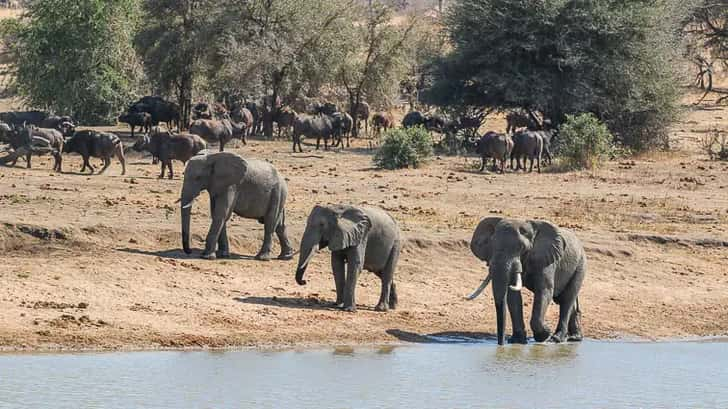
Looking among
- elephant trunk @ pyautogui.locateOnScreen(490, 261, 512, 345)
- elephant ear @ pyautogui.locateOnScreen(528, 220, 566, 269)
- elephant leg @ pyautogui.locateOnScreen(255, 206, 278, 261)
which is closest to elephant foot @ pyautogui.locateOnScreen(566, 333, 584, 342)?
elephant ear @ pyautogui.locateOnScreen(528, 220, 566, 269)

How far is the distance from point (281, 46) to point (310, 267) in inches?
932

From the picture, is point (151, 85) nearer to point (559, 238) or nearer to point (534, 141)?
point (534, 141)

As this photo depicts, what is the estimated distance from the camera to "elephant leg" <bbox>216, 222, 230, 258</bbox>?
706 inches

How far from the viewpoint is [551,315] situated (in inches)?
675

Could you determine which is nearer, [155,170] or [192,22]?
[155,170]

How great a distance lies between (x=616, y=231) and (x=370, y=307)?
6.93 meters

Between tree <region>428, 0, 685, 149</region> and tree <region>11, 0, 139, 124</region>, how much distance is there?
9.94 metres

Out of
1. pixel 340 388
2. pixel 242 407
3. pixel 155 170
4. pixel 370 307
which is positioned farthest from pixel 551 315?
pixel 155 170

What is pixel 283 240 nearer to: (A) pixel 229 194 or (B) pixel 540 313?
(A) pixel 229 194

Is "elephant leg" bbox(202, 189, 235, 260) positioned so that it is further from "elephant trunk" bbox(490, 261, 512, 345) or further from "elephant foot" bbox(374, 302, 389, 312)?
"elephant trunk" bbox(490, 261, 512, 345)

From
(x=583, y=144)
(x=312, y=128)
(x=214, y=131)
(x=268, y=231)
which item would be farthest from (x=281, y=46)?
(x=268, y=231)

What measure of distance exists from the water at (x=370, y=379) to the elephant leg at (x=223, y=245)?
3.70 m

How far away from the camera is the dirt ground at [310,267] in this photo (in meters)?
14.8

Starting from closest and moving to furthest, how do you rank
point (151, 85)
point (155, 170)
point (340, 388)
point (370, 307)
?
point (340, 388) → point (370, 307) → point (155, 170) → point (151, 85)
